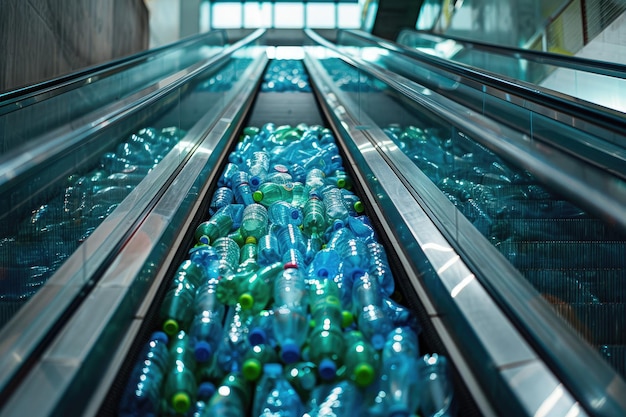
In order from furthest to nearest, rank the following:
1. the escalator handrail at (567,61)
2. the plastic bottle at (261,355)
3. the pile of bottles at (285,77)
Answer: the pile of bottles at (285,77) → the escalator handrail at (567,61) → the plastic bottle at (261,355)

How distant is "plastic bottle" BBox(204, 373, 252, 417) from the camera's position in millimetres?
2266

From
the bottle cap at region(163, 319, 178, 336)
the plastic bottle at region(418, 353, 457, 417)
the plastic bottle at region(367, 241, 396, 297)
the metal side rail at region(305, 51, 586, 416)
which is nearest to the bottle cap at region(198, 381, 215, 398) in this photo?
the bottle cap at region(163, 319, 178, 336)

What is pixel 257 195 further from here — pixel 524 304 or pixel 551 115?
pixel 524 304

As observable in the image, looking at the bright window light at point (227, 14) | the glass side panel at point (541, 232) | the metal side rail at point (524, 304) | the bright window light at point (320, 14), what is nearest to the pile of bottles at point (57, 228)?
the metal side rail at point (524, 304)

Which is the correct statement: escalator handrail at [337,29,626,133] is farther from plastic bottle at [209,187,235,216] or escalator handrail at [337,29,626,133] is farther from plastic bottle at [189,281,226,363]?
plastic bottle at [209,187,235,216]

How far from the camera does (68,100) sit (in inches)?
225

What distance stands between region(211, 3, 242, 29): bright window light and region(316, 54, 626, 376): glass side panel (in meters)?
19.3

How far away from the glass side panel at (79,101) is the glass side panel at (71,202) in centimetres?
38

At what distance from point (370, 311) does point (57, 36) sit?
5881 millimetres

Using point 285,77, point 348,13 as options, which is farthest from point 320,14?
point 285,77

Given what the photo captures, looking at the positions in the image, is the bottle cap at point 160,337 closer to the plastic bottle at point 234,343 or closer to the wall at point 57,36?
the plastic bottle at point 234,343

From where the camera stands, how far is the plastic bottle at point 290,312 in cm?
238

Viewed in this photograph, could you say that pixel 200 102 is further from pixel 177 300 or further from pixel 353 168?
pixel 177 300

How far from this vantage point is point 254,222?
4.11 meters
